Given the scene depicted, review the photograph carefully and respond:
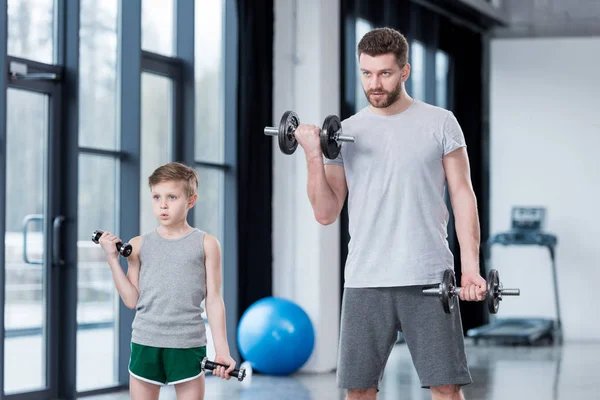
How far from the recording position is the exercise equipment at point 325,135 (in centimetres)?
234

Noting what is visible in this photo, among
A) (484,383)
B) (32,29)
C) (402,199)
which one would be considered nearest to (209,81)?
(32,29)

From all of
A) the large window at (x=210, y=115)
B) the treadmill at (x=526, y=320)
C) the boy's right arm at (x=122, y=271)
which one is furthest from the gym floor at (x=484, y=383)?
the boy's right arm at (x=122, y=271)

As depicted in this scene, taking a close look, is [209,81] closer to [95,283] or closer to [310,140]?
[95,283]

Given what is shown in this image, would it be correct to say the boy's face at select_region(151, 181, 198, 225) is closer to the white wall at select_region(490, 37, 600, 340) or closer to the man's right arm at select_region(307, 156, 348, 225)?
the man's right arm at select_region(307, 156, 348, 225)

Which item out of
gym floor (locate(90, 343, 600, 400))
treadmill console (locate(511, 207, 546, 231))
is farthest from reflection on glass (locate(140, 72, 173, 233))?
treadmill console (locate(511, 207, 546, 231))

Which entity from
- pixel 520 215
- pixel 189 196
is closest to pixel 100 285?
pixel 189 196

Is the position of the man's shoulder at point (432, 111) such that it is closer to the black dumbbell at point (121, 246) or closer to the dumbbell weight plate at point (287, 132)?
Answer: the dumbbell weight plate at point (287, 132)

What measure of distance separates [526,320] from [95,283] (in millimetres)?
4569

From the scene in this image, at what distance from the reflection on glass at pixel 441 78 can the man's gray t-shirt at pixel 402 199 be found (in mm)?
6114

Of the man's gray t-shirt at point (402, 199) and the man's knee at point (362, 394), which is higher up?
the man's gray t-shirt at point (402, 199)

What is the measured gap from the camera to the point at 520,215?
8.21 metres

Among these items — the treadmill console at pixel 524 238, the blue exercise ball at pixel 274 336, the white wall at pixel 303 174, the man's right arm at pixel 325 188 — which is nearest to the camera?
the man's right arm at pixel 325 188

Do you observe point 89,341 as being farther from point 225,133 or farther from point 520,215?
point 520,215

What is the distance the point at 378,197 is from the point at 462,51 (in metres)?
6.67
